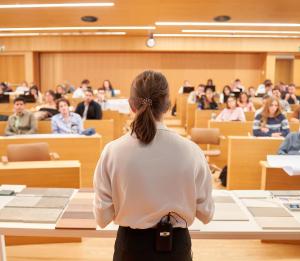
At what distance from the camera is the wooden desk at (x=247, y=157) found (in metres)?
5.25

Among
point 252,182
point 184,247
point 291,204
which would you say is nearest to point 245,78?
point 252,182

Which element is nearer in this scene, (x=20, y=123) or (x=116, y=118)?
(x=20, y=123)

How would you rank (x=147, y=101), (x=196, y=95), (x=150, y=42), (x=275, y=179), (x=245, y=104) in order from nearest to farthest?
(x=147, y=101) < (x=275, y=179) < (x=245, y=104) < (x=196, y=95) < (x=150, y=42)

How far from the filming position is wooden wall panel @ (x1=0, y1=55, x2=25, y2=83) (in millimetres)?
15844

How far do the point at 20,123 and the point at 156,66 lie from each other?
1032 centimetres

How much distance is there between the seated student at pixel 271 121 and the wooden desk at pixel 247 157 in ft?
2.30

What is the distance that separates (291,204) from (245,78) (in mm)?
14281

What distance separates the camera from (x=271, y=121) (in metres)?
5.95

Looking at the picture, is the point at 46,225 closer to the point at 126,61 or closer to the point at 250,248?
the point at 250,248

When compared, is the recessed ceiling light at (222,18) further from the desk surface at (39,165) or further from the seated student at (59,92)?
the desk surface at (39,165)

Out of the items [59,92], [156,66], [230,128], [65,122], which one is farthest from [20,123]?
[156,66]

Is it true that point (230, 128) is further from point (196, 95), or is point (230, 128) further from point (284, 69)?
point (284, 69)

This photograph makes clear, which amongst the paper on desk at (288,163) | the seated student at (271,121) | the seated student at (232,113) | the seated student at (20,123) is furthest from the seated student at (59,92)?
the paper on desk at (288,163)

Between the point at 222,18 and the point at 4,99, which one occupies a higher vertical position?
the point at 222,18
